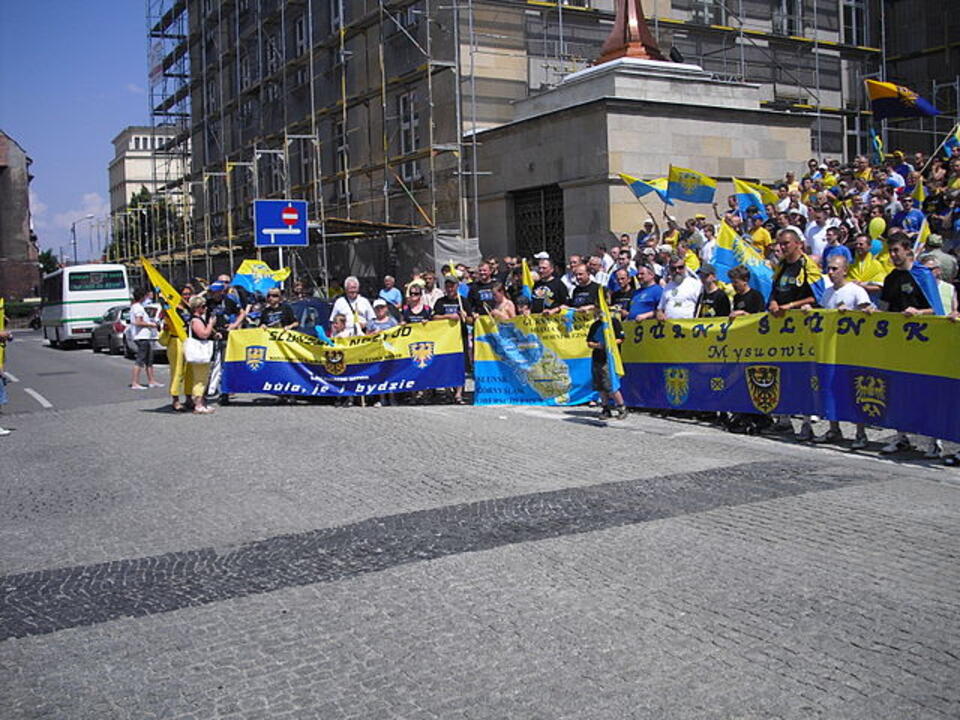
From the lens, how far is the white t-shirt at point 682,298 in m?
13.2

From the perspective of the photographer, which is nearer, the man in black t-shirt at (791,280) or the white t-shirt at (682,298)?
the man in black t-shirt at (791,280)

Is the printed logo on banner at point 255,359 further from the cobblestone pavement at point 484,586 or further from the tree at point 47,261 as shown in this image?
the tree at point 47,261

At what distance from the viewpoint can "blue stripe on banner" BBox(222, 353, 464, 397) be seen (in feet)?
49.4

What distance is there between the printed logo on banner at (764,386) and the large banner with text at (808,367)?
1 cm

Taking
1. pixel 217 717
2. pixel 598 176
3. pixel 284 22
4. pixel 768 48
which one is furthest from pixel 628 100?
pixel 217 717

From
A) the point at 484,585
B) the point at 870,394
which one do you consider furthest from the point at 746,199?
the point at 484,585

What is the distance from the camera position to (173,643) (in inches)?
202

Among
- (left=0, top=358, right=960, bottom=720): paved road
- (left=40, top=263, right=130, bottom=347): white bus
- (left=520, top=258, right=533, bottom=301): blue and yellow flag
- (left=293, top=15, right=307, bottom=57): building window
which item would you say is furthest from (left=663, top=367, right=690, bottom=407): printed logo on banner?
(left=40, top=263, right=130, bottom=347): white bus

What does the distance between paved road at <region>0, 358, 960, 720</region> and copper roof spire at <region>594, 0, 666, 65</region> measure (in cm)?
1579

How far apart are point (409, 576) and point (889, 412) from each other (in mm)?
5858

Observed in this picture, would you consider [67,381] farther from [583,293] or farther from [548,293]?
[583,293]

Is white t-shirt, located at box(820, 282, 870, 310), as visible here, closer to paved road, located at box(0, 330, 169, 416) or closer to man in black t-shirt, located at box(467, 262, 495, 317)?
man in black t-shirt, located at box(467, 262, 495, 317)

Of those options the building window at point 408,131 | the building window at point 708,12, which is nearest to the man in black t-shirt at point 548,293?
the building window at point 408,131

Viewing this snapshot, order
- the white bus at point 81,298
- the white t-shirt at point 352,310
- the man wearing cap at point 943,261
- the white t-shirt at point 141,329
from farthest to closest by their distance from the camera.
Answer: the white bus at point 81,298
the white t-shirt at point 141,329
the white t-shirt at point 352,310
the man wearing cap at point 943,261
